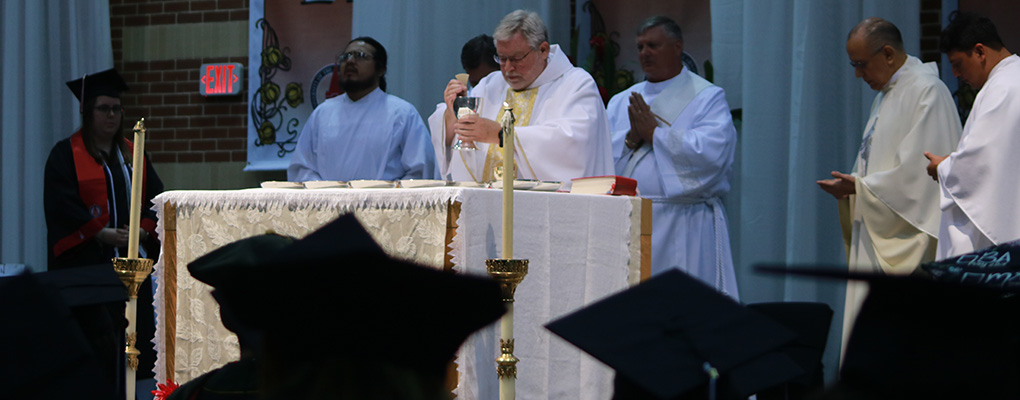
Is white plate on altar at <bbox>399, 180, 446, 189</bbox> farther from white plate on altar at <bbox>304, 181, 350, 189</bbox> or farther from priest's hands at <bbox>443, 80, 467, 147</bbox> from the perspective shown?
priest's hands at <bbox>443, 80, 467, 147</bbox>

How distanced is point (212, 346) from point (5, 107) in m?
4.68

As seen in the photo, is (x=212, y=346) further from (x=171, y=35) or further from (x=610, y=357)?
(x=171, y=35)

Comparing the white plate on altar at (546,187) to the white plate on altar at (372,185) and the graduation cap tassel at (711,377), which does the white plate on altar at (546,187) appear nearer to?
the white plate on altar at (372,185)

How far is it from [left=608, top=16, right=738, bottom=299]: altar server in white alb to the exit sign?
3.26m

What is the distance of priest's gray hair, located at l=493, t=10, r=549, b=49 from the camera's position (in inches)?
172

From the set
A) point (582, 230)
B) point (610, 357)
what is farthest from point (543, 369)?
point (610, 357)

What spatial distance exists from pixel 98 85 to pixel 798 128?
12.7 feet

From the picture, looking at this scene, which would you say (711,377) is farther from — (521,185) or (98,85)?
(98,85)

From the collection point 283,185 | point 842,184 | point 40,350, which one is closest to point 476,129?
point 283,185

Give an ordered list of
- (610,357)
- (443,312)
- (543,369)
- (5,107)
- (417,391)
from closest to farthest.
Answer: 1. (417,391)
2. (443,312)
3. (610,357)
4. (543,369)
5. (5,107)

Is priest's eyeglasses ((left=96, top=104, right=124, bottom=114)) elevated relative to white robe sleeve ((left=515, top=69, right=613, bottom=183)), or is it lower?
elevated

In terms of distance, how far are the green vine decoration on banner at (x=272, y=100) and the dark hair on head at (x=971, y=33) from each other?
172 inches

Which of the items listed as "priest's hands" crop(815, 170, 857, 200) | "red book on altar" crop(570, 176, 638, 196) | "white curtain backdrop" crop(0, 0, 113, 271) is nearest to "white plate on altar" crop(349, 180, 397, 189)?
"red book on altar" crop(570, 176, 638, 196)

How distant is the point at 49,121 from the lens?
24.9ft
